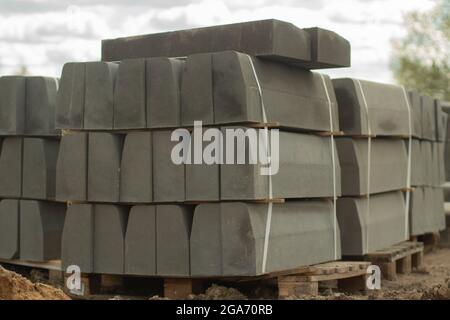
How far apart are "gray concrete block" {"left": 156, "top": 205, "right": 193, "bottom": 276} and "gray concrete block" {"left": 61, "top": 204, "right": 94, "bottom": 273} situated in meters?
0.64

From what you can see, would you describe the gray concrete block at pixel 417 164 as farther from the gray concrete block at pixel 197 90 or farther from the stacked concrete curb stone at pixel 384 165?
the gray concrete block at pixel 197 90

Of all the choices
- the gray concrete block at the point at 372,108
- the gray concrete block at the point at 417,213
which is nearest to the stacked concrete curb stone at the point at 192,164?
the gray concrete block at the point at 372,108

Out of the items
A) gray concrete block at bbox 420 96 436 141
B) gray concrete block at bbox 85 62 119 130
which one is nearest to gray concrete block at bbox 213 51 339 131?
gray concrete block at bbox 85 62 119 130

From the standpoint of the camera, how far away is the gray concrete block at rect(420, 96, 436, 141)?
35.3 ft

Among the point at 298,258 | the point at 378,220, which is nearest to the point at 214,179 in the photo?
the point at 298,258

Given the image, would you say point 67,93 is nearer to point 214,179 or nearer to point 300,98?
point 214,179

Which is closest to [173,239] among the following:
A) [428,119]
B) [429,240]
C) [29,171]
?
[29,171]

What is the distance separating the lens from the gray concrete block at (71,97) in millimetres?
7227

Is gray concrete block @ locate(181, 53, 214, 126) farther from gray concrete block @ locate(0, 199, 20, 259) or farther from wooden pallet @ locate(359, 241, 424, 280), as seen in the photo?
wooden pallet @ locate(359, 241, 424, 280)

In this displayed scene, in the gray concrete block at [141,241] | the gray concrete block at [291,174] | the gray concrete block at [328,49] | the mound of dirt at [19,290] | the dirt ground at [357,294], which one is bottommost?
the dirt ground at [357,294]

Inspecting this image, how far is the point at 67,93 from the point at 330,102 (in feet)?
8.41

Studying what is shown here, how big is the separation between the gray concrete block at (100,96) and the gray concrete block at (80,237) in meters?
0.72

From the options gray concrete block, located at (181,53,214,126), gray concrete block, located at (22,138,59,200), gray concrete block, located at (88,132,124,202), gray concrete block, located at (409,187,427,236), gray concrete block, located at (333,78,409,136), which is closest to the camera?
gray concrete block, located at (181,53,214,126)

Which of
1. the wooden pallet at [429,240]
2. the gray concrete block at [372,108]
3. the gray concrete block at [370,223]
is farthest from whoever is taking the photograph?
the wooden pallet at [429,240]
